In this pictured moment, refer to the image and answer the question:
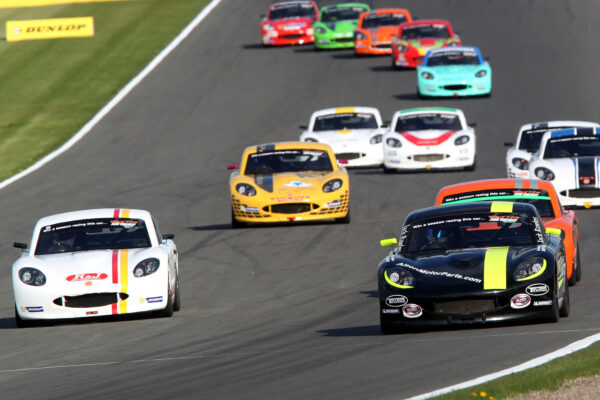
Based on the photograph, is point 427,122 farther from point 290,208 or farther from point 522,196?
point 522,196

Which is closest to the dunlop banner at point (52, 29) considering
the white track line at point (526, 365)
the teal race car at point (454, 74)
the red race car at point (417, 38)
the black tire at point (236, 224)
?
the red race car at point (417, 38)

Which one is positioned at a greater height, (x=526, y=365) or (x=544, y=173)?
(x=544, y=173)

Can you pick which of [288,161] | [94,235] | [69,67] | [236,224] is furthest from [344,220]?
[69,67]

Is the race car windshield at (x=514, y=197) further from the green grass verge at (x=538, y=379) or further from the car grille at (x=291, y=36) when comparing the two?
the car grille at (x=291, y=36)

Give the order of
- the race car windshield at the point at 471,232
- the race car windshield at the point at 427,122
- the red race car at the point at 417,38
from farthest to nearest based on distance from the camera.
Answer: the red race car at the point at 417,38 → the race car windshield at the point at 427,122 → the race car windshield at the point at 471,232

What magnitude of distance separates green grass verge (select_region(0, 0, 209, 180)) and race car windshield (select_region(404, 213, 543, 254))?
1922 centimetres

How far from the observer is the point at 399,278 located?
12.2 meters

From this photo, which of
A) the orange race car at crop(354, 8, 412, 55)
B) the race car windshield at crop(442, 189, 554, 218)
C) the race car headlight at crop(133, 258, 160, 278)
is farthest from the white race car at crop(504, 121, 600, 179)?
the orange race car at crop(354, 8, 412, 55)

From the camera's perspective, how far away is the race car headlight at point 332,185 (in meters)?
22.0

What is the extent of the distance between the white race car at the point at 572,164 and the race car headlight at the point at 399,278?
35.3 ft

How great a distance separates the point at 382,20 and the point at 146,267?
28943mm

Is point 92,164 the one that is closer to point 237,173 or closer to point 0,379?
point 237,173

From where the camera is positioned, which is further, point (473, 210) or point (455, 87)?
point (455, 87)

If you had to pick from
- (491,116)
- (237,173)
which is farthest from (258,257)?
(491,116)
